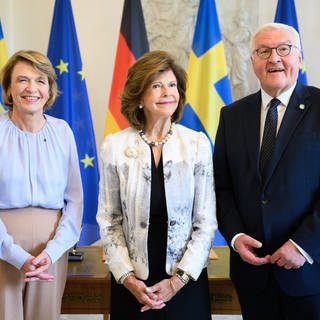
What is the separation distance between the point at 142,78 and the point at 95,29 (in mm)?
1947

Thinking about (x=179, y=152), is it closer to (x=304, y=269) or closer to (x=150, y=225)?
(x=150, y=225)

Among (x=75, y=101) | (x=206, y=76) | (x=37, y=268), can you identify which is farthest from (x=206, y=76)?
(x=37, y=268)

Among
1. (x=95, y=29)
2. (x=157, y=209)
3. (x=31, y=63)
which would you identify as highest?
(x=95, y=29)

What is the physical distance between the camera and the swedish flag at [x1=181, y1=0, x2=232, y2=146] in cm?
304

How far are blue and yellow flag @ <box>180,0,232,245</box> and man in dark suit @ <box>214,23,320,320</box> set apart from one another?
130cm

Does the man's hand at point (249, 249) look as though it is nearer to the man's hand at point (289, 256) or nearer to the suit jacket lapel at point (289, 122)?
the man's hand at point (289, 256)

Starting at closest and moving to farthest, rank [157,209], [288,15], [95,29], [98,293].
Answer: [157,209], [98,293], [288,15], [95,29]

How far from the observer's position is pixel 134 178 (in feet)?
5.23

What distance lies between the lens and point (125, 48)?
305 cm

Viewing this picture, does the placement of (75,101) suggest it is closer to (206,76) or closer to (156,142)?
(206,76)

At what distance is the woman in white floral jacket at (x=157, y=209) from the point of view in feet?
5.18

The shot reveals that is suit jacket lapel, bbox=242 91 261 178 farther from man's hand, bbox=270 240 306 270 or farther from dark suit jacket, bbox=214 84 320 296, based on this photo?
man's hand, bbox=270 240 306 270

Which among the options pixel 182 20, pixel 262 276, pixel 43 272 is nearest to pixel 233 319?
pixel 262 276

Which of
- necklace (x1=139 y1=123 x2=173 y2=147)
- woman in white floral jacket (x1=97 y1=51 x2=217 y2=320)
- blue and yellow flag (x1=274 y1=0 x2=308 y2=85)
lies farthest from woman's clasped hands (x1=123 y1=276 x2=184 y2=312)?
blue and yellow flag (x1=274 y1=0 x2=308 y2=85)
